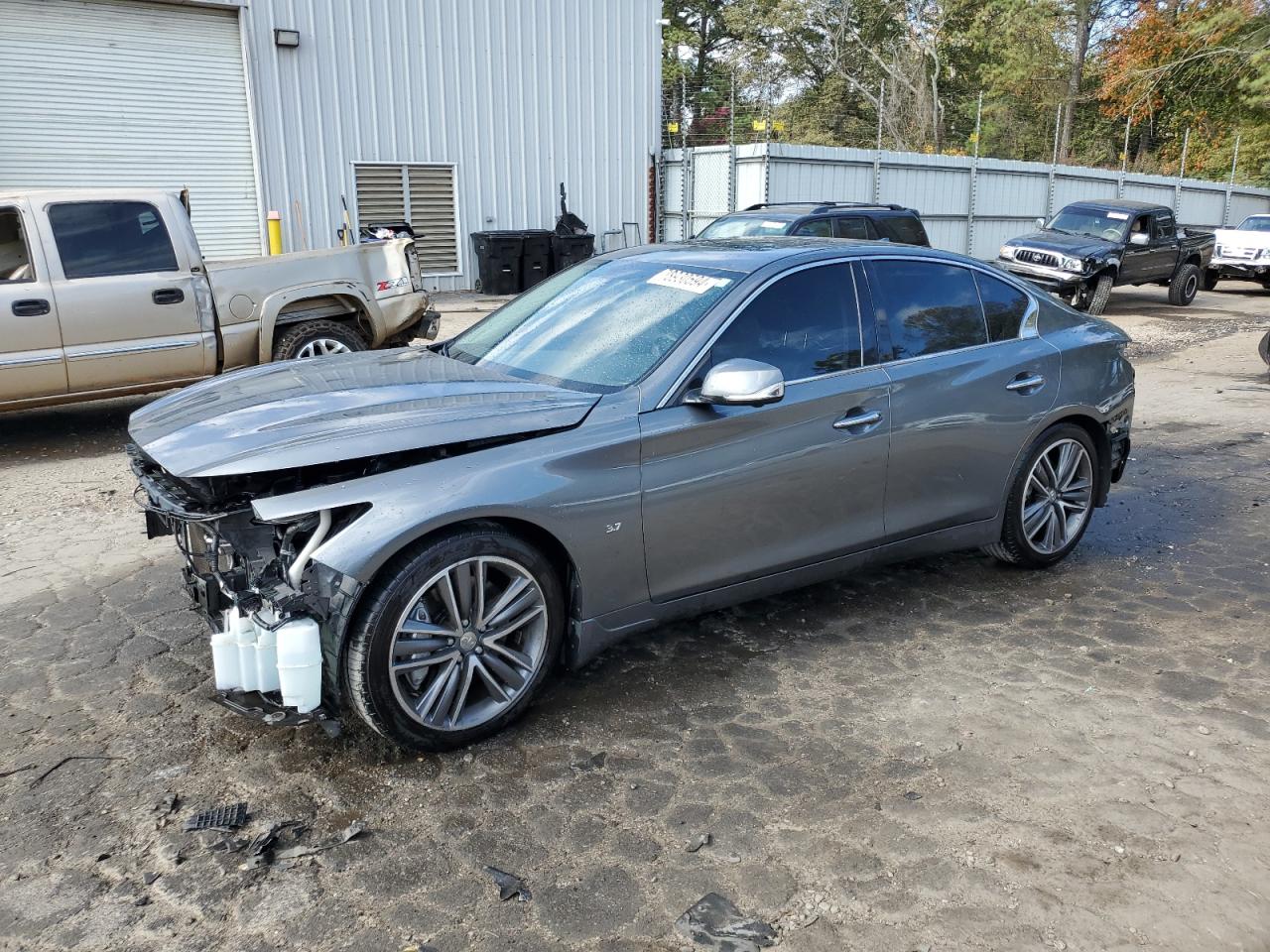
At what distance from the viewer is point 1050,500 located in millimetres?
5215

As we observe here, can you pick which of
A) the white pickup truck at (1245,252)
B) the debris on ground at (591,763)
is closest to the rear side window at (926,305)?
the debris on ground at (591,763)

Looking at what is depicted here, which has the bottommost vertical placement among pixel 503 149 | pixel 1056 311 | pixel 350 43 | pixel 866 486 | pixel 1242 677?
pixel 1242 677

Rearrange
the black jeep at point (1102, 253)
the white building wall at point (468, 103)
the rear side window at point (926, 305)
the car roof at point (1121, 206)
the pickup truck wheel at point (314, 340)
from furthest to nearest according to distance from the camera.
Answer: the car roof at point (1121, 206)
the black jeep at point (1102, 253)
the white building wall at point (468, 103)
the pickup truck wheel at point (314, 340)
the rear side window at point (926, 305)

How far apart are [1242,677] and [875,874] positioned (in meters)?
2.22

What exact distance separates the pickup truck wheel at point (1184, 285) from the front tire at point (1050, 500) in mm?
16517

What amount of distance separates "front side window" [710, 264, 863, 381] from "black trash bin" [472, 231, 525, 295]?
13981 mm

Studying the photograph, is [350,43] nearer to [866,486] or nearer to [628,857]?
[866,486]

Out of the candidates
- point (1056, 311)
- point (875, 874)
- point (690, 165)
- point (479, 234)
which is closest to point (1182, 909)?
point (875, 874)

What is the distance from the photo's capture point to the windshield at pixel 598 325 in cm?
401

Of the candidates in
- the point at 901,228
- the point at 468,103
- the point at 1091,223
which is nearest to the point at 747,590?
the point at 901,228

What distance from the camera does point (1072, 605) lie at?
493 centimetres

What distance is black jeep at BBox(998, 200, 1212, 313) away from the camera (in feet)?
54.0

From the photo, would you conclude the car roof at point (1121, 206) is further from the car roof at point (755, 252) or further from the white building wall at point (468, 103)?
the car roof at point (755, 252)

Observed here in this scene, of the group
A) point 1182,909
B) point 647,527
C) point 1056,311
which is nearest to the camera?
point 1182,909
